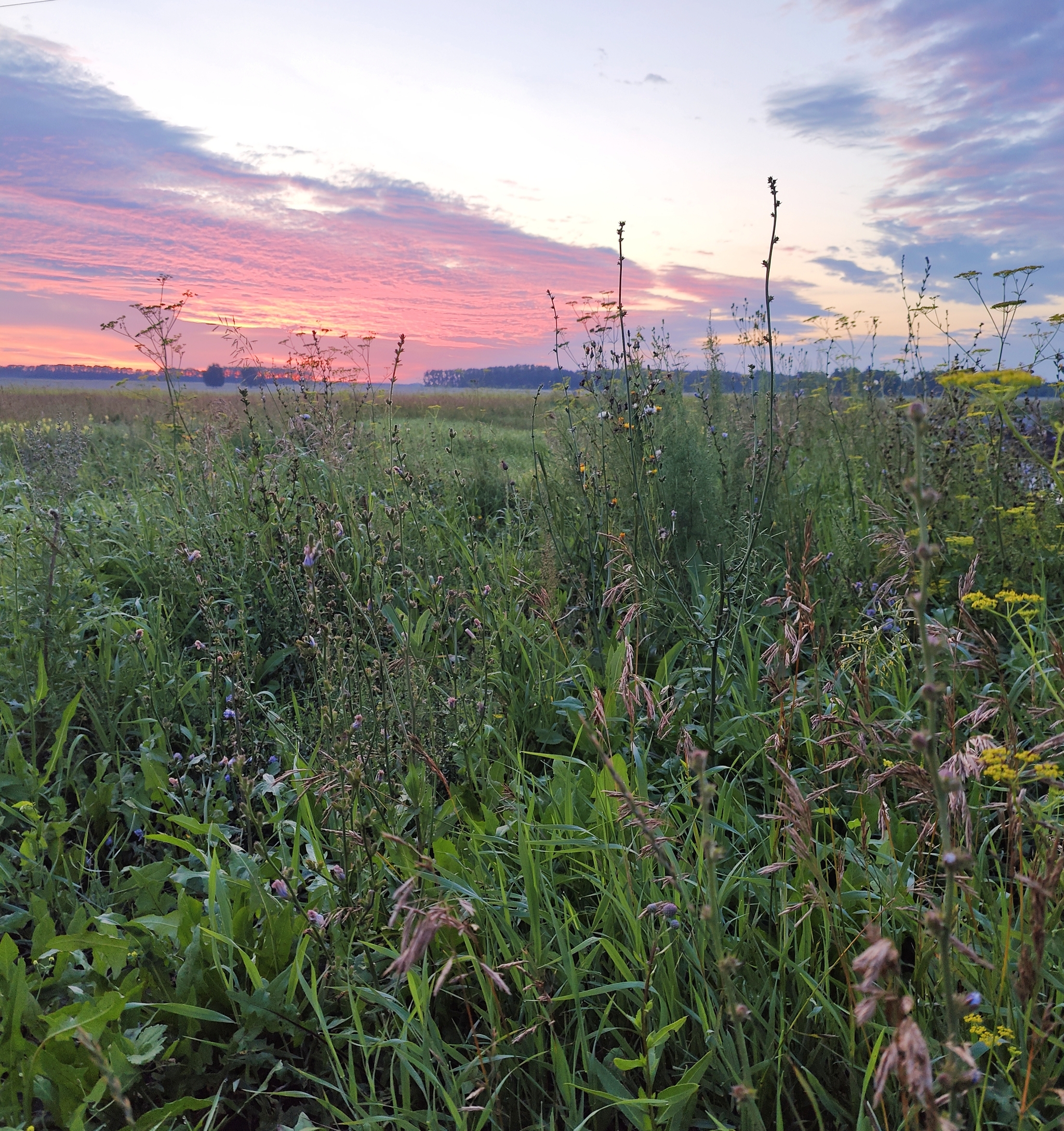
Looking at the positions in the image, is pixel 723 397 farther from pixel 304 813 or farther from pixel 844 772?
pixel 304 813

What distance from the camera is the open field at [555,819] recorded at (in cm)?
133

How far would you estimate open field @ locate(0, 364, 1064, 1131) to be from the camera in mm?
1330

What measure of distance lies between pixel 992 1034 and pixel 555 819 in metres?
1.02

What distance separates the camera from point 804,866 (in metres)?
1.66

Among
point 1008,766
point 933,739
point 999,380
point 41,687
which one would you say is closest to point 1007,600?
point 999,380

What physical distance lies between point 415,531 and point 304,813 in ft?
7.01

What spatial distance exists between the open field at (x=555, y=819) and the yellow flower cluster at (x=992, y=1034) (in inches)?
0.7

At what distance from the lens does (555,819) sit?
76.7 inches

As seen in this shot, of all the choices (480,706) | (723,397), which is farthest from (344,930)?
(723,397)

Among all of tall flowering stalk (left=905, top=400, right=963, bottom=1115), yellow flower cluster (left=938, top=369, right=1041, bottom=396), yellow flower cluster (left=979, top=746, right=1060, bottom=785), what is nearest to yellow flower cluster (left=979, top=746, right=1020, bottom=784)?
yellow flower cluster (left=979, top=746, right=1060, bottom=785)

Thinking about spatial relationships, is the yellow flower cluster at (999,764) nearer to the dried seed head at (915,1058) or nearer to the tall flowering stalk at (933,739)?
the tall flowering stalk at (933,739)

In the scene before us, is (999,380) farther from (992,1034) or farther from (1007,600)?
(992,1034)

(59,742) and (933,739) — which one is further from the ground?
(933,739)

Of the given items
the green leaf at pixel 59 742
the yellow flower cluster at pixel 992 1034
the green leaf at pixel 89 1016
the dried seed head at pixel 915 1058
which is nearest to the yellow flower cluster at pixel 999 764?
the yellow flower cluster at pixel 992 1034
